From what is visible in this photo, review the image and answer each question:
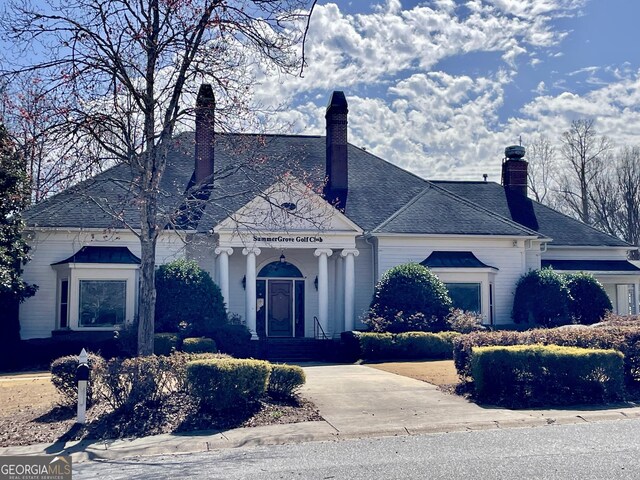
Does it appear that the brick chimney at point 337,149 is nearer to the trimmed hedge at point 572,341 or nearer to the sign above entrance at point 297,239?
the sign above entrance at point 297,239

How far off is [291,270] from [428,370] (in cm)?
1026

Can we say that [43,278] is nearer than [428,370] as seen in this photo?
No

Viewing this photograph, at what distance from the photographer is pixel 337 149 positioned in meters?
28.0

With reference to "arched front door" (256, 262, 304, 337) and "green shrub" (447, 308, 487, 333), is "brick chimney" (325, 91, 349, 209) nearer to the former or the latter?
"arched front door" (256, 262, 304, 337)

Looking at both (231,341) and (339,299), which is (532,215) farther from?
(231,341)

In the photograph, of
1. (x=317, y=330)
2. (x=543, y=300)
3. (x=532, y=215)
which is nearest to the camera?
(x=543, y=300)

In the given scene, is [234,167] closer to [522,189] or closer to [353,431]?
[353,431]

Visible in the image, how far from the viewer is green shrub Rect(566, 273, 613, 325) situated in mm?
24953

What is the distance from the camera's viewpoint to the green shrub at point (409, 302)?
21.6m

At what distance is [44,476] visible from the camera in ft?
24.2

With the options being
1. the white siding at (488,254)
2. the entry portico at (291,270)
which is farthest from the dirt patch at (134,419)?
the white siding at (488,254)

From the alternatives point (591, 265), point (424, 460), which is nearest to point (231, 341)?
point (424, 460)

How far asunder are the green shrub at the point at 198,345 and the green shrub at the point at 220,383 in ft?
28.5

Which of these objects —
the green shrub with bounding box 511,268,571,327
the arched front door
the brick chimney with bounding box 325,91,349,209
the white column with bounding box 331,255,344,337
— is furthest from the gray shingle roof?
the arched front door
